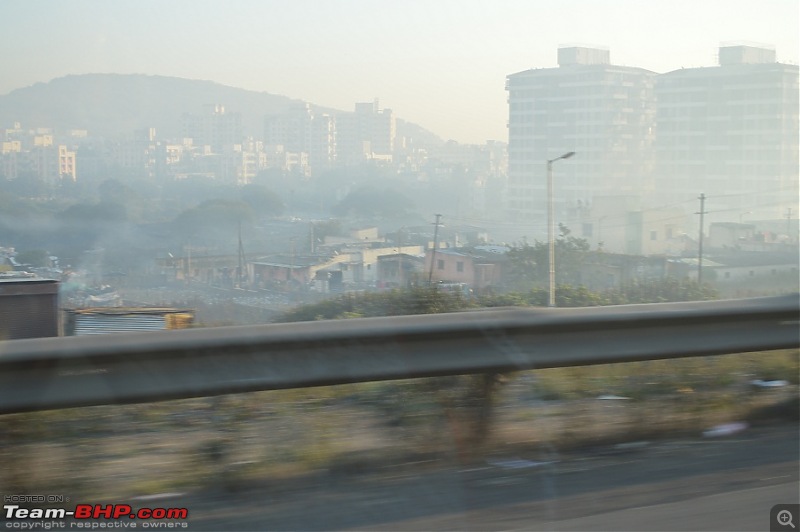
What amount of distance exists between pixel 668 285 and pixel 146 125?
4.47 meters

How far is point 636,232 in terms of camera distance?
23.6 feet

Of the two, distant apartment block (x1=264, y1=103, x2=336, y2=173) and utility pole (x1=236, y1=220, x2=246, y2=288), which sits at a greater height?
distant apartment block (x1=264, y1=103, x2=336, y2=173)

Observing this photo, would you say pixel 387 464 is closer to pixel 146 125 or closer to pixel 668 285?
pixel 668 285

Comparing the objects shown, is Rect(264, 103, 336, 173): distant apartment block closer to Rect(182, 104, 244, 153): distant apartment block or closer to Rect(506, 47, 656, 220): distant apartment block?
Rect(182, 104, 244, 153): distant apartment block

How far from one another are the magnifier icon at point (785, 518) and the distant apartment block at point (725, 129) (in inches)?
174

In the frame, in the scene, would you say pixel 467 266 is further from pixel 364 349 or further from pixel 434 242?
pixel 364 349

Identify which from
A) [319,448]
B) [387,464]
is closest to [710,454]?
[387,464]

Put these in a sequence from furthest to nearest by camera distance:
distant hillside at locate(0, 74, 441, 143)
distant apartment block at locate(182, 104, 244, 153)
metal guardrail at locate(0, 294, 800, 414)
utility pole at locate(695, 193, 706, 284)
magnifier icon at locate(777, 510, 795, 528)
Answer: distant apartment block at locate(182, 104, 244, 153), distant hillside at locate(0, 74, 441, 143), utility pole at locate(695, 193, 706, 284), metal guardrail at locate(0, 294, 800, 414), magnifier icon at locate(777, 510, 795, 528)

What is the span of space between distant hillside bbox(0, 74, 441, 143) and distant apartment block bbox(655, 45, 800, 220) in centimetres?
320

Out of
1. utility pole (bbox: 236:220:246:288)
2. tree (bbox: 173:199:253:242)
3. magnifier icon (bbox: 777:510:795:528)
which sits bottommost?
magnifier icon (bbox: 777:510:795:528)

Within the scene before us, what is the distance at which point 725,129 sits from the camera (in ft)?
27.7

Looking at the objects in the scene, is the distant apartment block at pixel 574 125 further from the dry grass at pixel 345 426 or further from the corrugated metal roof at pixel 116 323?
the corrugated metal roof at pixel 116 323

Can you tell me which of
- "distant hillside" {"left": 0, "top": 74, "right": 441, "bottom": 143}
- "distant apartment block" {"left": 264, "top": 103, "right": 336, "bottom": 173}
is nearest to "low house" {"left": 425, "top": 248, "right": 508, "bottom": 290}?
"distant apartment block" {"left": 264, "top": 103, "right": 336, "bottom": 173}

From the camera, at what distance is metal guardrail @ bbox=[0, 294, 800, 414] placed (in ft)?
13.5
